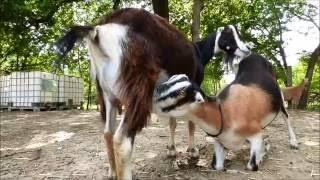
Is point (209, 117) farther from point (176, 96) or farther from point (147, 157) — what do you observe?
point (147, 157)

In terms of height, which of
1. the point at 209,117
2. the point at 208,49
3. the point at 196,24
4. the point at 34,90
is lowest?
the point at 209,117

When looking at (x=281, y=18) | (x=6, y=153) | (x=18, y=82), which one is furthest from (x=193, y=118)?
(x=281, y=18)

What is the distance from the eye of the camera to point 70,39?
3.16 metres

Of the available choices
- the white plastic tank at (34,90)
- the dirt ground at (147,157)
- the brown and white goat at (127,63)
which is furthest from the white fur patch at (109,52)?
the white plastic tank at (34,90)

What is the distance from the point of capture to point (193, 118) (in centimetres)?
389

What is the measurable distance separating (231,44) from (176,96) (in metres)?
1.80

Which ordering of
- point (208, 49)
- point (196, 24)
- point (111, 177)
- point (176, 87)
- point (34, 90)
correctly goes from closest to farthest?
point (176, 87) < point (111, 177) < point (208, 49) < point (196, 24) < point (34, 90)

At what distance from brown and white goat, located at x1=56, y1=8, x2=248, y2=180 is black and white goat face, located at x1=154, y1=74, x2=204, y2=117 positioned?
99mm

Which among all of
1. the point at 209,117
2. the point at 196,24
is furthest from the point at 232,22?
the point at 209,117

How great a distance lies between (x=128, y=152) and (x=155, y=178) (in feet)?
3.09

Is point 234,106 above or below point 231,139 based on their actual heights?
above

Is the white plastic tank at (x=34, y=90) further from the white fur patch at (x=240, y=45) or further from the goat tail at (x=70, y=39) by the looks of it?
the goat tail at (x=70, y=39)

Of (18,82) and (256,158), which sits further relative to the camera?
Answer: (18,82)

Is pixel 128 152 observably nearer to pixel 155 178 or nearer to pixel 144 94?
pixel 144 94
